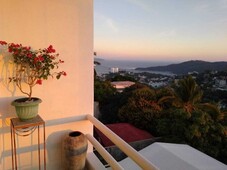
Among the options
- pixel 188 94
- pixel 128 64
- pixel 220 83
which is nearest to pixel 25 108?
pixel 188 94

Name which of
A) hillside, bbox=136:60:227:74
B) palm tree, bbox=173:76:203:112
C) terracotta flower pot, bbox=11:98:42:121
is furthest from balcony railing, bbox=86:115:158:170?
hillside, bbox=136:60:227:74

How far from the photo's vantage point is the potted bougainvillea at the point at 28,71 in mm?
1906

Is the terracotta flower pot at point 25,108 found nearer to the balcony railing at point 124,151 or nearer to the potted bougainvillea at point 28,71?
the potted bougainvillea at point 28,71

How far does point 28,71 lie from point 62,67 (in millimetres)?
406

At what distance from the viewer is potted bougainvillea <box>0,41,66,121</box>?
75.0 inches

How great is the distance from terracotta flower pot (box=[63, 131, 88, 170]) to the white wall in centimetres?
27

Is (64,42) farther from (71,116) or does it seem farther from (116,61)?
(116,61)

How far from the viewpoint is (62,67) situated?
235cm

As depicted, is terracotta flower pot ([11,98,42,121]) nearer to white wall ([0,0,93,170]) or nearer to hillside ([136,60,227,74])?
white wall ([0,0,93,170])

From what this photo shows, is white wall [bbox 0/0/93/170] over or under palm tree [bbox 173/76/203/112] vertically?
over

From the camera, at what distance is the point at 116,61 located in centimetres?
1716

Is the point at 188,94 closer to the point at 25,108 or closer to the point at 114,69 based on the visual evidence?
the point at 114,69

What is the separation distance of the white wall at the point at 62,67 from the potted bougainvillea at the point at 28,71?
0.33 ft

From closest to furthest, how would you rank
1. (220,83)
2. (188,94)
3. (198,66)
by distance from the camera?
(188,94)
(220,83)
(198,66)
